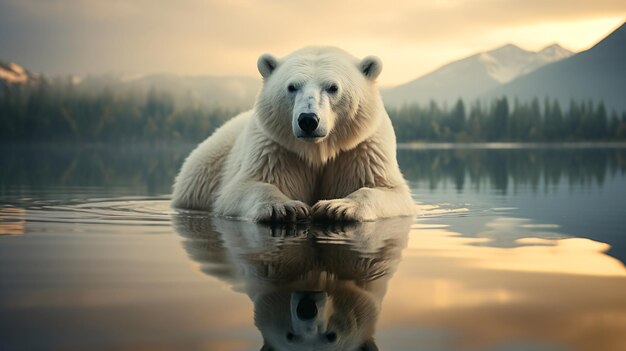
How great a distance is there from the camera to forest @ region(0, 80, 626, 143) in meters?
104

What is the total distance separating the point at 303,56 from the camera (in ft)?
22.3

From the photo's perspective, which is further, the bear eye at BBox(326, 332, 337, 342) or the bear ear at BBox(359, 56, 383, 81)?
the bear ear at BBox(359, 56, 383, 81)

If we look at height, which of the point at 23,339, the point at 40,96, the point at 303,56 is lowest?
the point at 23,339

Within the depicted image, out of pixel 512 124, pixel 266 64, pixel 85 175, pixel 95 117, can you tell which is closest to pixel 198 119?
pixel 95 117

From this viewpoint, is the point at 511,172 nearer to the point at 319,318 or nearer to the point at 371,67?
the point at 371,67

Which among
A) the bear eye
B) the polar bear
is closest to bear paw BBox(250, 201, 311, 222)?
the polar bear

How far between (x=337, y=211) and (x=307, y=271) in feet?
7.26

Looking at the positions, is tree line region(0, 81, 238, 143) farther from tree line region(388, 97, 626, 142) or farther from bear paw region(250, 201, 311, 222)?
bear paw region(250, 201, 311, 222)

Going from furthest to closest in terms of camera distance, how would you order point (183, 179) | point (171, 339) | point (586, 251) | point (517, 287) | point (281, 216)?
1. point (183, 179)
2. point (281, 216)
3. point (586, 251)
4. point (517, 287)
5. point (171, 339)

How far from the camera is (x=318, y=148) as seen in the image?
6.58 metres

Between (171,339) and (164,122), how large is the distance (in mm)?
114085

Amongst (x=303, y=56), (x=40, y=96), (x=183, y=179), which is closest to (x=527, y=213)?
(x=303, y=56)

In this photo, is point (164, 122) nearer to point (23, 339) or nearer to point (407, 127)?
point (407, 127)

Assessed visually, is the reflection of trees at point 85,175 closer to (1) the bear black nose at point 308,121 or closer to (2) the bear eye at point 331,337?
(1) the bear black nose at point 308,121
